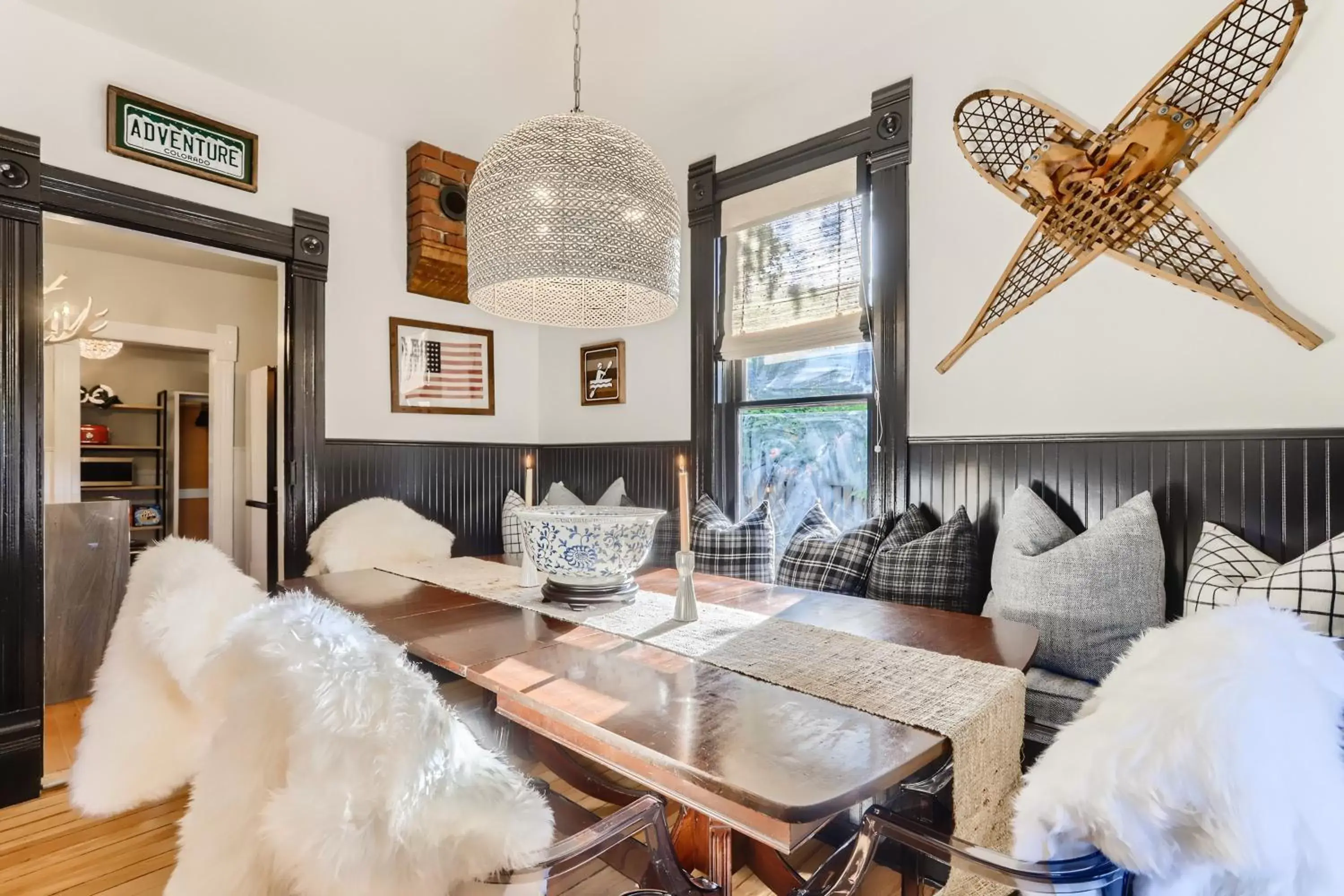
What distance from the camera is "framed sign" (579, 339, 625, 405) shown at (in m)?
3.62

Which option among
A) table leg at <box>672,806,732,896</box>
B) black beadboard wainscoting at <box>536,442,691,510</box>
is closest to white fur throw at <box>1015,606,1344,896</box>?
table leg at <box>672,806,732,896</box>

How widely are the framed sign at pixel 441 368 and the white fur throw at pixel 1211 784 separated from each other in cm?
344

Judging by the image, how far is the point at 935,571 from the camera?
212cm

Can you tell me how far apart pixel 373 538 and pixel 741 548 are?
1638 mm

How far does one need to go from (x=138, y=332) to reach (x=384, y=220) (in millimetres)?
2305

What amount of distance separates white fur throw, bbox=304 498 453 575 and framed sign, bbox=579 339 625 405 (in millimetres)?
1177

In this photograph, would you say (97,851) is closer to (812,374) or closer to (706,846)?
(706,846)

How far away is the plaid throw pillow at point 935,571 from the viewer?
2102 mm

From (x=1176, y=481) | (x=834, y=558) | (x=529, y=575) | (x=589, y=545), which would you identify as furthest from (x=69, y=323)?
(x=1176, y=481)

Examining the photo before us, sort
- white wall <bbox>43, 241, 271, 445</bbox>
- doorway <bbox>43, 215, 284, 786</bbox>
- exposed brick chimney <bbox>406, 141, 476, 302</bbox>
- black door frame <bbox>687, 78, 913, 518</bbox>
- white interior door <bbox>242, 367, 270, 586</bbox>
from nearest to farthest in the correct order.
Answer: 1. black door frame <bbox>687, 78, 913, 518</bbox>
2. doorway <bbox>43, 215, 284, 786</bbox>
3. exposed brick chimney <bbox>406, 141, 476, 302</bbox>
4. white interior door <bbox>242, 367, 270, 586</bbox>
5. white wall <bbox>43, 241, 271, 445</bbox>

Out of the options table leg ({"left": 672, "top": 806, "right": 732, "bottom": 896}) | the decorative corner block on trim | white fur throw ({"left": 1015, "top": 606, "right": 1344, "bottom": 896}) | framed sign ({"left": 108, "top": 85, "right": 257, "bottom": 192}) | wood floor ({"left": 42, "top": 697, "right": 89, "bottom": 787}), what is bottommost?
wood floor ({"left": 42, "top": 697, "right": 89, "bottom": 787})

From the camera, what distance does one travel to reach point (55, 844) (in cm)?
193

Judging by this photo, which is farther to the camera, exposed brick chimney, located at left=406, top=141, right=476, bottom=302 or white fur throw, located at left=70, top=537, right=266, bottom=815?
exposed brick chimney, located at left=406, top=141, right=476, bottom=302

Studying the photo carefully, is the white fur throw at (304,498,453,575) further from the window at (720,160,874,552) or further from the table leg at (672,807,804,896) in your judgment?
the table leg at (672,807,804,896)
